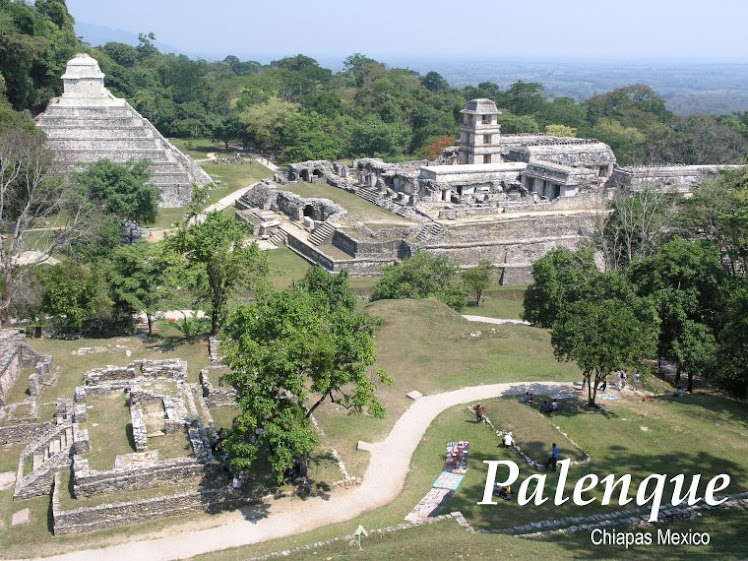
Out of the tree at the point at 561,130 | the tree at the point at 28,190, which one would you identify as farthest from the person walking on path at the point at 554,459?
the tree at the point at 561,130

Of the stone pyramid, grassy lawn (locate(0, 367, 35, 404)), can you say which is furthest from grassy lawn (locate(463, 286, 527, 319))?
the stone pyramid

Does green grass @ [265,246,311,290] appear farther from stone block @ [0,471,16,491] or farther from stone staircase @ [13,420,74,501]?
stone block @ [0,471,16,491]

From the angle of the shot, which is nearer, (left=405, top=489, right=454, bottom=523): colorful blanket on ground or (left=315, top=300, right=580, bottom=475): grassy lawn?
(left=405, top=489, right=454, bottom=523): colorful blanket on ground

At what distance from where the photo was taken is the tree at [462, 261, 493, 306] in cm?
3775

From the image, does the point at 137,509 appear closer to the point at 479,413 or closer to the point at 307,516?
the point at 307,516

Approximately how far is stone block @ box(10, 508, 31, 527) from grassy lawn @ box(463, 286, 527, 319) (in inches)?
906

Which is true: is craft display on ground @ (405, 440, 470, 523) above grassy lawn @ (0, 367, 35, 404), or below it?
below

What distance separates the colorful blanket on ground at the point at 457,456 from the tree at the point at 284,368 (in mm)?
2947

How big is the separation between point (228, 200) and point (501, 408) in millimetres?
38407

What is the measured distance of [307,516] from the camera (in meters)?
17.0

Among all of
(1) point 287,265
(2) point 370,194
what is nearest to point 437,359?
(1) point 287,265

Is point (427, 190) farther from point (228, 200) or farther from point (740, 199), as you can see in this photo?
point (740, 199)

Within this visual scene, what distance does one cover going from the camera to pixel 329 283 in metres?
31.8

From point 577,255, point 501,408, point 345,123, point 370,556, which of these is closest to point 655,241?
point 577,255
